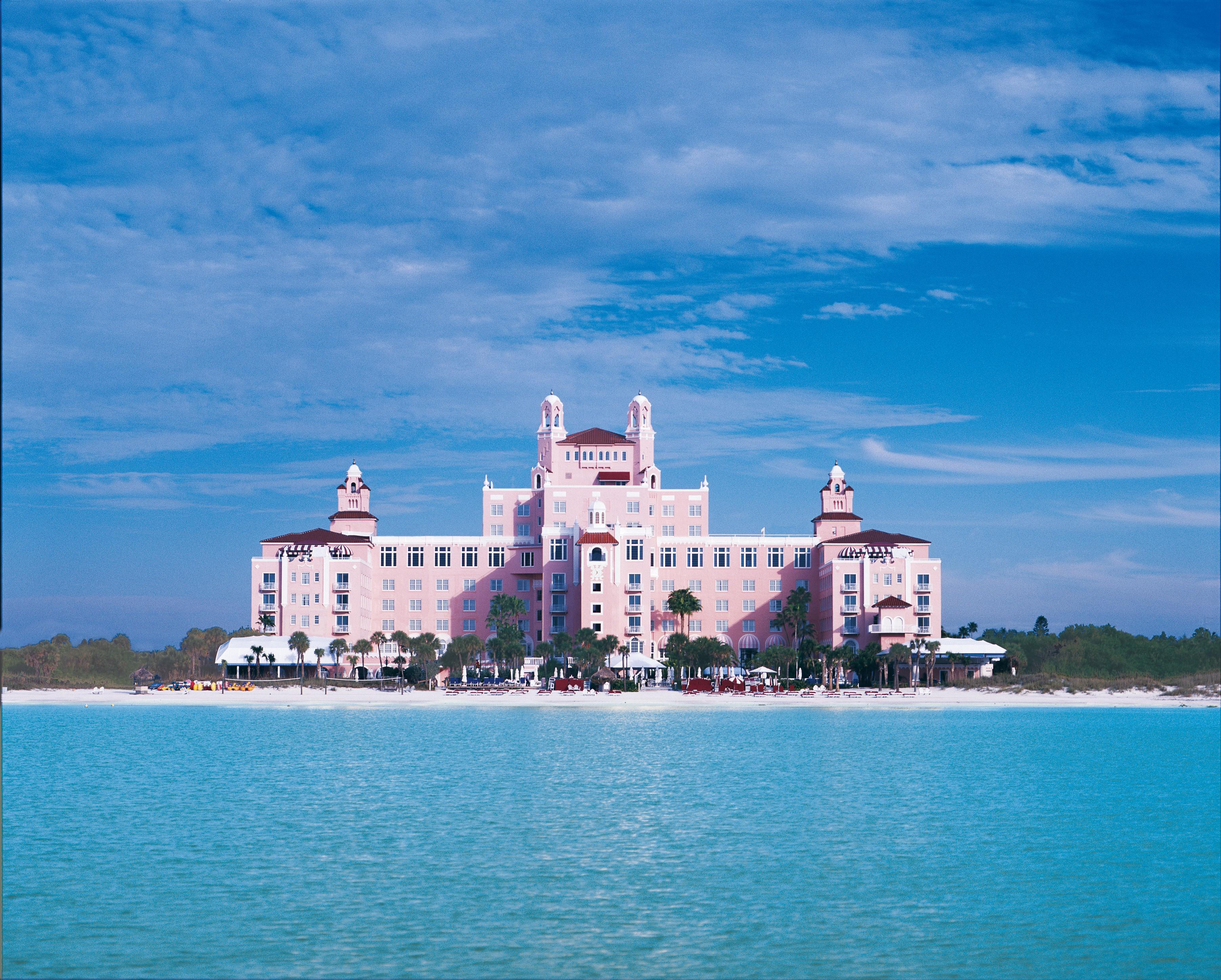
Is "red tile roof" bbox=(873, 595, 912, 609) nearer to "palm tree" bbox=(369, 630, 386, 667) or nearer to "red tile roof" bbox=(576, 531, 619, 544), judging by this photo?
"red tile roof" bbox=(576, 531, 619, 544)

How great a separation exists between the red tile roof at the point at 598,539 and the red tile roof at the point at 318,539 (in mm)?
25623

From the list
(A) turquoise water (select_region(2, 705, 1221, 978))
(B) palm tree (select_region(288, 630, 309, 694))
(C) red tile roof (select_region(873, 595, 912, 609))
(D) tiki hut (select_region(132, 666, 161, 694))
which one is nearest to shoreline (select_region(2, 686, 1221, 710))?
(B) palm tree (select_region(288, 630, 309, 694))

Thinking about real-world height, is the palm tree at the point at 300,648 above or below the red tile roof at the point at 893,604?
below

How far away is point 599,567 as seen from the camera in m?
118

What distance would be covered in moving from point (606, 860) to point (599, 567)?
8878 cm

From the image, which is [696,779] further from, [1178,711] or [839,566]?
[839,566]

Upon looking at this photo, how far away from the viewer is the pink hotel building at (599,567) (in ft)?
399

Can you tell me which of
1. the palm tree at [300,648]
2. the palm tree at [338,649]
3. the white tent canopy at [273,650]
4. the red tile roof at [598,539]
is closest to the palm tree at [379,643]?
the palm tree at [338,649]

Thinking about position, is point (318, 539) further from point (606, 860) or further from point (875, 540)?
point (606, 860)

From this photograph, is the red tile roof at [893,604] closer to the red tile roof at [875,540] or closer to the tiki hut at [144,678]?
the red tile roof at [875,540]

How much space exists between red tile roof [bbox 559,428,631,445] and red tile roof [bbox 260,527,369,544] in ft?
83.7

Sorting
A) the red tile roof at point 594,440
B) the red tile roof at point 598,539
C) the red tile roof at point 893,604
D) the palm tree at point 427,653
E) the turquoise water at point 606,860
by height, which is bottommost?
the turquoise water at point 606,860

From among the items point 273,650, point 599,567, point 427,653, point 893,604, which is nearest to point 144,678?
point 273,650

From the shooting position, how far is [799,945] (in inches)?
853
